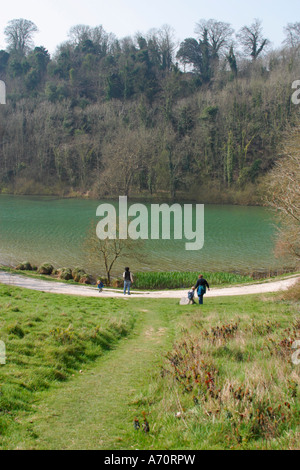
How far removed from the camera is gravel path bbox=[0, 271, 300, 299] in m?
20.3

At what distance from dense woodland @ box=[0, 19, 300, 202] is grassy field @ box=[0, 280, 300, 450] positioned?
65089mm

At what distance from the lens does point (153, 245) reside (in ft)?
121

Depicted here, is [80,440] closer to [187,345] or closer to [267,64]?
[187,345]

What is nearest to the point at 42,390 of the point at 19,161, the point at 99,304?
the point at 99,304

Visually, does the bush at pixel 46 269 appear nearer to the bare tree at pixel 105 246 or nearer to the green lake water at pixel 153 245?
the green lake water at pixel 153 245

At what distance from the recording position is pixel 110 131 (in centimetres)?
8706

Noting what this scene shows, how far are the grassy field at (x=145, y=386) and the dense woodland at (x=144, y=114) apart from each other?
65.1 m

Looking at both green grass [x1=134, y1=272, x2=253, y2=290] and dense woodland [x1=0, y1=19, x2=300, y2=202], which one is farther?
dense woodland [x1=0, y1=19, x2=300, y2=202]

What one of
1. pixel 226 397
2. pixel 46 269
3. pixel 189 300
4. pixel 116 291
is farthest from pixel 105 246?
pixel 226 397

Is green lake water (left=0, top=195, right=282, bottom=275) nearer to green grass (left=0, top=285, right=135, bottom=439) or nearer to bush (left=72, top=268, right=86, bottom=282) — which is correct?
bush (left=72, top=268, right=86, bottom=282)

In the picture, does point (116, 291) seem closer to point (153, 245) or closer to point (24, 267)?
point (24, 267)

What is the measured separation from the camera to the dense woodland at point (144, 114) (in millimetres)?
76188

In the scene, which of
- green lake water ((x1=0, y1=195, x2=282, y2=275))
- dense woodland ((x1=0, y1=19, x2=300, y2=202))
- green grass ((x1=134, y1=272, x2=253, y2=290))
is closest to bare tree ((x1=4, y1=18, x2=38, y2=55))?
dense woodland ((x1=0, y1=19, x2=300, y2=202))

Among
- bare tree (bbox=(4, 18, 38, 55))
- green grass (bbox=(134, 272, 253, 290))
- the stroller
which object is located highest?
bare tree (bbox=(4, 18, 38, 55))
